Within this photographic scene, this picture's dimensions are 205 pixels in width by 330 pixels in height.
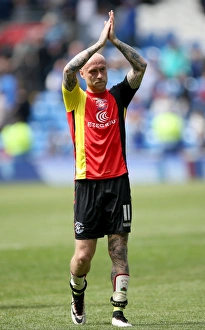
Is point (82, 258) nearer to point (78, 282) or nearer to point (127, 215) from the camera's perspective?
point (78, 282)

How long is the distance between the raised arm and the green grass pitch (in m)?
2.09

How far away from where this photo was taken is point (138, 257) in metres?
12.9

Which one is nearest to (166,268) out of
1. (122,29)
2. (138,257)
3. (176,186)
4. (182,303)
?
(138,257)

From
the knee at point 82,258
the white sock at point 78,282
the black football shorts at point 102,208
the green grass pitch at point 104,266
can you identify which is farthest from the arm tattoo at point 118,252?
the green grass pitch at point 104,266

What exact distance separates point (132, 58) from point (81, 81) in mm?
21794

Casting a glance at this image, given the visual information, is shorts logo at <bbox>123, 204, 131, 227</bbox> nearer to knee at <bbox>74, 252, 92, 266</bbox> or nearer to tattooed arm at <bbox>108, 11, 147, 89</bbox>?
knee at <bbox>74, 252, 92, 266</bbox>

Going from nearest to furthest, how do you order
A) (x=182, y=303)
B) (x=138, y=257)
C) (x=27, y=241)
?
(x=182, y=303), (x=138, y=257), (x=27, y=241)

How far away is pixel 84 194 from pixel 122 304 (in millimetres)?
1002

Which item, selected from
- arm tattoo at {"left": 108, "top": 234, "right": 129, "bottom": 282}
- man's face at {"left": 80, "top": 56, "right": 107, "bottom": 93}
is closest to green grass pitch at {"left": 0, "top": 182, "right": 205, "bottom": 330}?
arm tattoo at {"left": 108, "top": 234, "right": 129, "bottom": 282}

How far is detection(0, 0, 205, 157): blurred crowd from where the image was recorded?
29239mm

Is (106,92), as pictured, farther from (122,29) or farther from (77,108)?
(122,29)

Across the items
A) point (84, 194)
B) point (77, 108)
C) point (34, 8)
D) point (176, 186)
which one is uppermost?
point (34, 8)

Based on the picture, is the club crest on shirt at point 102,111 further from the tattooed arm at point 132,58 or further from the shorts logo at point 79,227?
the shorts logo at point 79,227

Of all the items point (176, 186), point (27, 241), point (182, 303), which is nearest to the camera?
point (182, 303)
